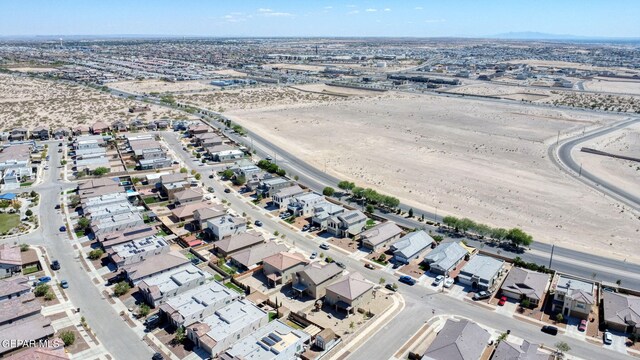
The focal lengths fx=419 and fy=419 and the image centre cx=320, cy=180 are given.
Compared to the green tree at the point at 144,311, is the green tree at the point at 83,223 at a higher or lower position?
higher

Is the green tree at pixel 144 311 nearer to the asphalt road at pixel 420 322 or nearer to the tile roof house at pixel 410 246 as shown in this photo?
the asphalt road at pixel 420 322

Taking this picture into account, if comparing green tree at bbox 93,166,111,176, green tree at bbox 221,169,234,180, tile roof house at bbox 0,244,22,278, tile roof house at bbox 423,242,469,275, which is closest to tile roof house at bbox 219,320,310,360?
tile roof house at bbox 423,242,469,275

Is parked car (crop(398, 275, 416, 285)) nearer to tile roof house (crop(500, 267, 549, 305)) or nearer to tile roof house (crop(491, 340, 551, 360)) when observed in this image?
tile roof house (crop(500, 267, 549, 305))

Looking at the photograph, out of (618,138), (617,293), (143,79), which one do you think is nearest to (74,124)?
(143,79)

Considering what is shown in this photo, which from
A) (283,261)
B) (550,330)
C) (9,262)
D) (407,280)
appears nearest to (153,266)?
(283,261)

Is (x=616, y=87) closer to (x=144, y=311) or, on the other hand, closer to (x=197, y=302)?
(x=197, y=302)

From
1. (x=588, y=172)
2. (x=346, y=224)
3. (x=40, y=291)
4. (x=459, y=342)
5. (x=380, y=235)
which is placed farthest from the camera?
(x=588, y=172)

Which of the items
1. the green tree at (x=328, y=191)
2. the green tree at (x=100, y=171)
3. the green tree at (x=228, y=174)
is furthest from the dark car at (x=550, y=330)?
the green tree at (x=100, y=171)
